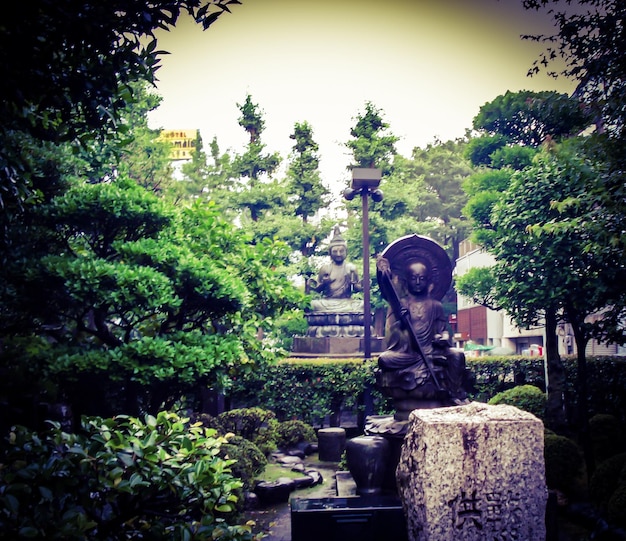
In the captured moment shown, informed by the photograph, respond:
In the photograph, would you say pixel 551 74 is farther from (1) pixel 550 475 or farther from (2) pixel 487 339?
(2) pixel 487 339

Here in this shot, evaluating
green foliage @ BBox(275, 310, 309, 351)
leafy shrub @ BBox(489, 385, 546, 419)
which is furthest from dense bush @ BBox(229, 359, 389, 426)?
leafy shrub @ BBox(489, 385, 546, 419)

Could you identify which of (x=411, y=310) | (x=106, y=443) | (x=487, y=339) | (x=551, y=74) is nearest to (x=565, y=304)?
(x=411, y=310)

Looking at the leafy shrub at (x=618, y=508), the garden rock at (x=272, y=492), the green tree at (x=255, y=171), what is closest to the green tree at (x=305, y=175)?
the green tree at (x=255, y=171)

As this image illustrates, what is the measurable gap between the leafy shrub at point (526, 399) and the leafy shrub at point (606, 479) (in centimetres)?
368

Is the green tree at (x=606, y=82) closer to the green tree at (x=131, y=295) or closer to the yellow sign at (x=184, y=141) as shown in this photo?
the green tree at (x=131, y=295)

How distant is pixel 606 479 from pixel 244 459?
4.67 metres

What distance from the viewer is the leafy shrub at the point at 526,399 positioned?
31.2ft

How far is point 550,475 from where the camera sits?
6.95m

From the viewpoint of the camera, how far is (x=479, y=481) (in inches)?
145

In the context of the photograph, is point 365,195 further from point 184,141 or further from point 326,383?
point 184,141

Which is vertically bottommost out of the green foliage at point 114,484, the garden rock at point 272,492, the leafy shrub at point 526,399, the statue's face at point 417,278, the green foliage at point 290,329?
the garden rock at point 272,492

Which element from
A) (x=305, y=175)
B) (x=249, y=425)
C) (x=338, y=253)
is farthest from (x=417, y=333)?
(x=305, y=175)

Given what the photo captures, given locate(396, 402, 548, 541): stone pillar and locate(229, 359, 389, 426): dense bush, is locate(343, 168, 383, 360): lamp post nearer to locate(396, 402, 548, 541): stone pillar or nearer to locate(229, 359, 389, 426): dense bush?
locate(229, 359, 389, 426): dense bush

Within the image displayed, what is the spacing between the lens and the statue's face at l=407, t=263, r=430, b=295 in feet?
26.5
